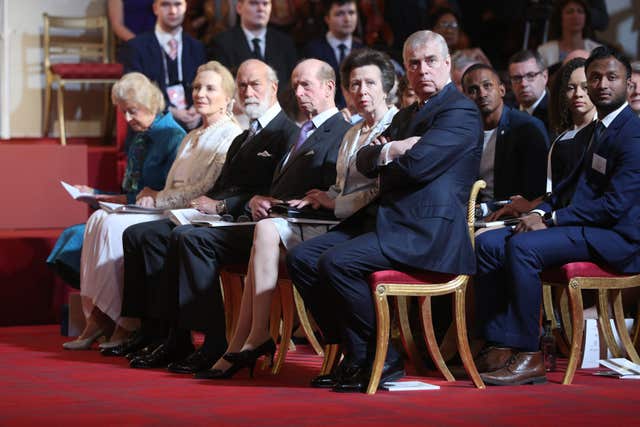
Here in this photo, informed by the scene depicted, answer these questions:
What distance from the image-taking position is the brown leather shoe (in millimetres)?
4137

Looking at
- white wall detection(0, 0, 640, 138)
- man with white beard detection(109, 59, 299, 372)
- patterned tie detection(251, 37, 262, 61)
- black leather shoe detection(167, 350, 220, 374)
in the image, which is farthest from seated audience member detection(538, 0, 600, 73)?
black leather shoe detection(167, 350, 220, 374)

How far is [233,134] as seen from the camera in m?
5.46

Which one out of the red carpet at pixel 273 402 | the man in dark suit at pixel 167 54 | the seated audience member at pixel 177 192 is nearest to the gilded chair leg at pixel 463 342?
the red carpet at pixel 273 402

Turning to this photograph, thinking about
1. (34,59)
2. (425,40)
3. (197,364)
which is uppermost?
(425,40)

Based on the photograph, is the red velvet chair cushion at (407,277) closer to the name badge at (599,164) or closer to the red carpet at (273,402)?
the red carpet at (273,402)

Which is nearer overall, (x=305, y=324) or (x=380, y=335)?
(x=380, y=335)

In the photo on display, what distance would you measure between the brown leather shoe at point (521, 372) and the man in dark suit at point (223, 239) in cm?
106

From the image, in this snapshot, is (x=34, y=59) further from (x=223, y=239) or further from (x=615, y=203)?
(x=615, y=203)

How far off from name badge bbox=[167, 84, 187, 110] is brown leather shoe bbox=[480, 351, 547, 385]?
11.7 feet

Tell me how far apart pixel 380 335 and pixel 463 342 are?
13.2 inches

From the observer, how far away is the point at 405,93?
18.2 feet

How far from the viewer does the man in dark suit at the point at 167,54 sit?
7.48m

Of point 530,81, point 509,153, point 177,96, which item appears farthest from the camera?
point 177,96

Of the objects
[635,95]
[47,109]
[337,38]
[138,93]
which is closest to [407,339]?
[635,95]
